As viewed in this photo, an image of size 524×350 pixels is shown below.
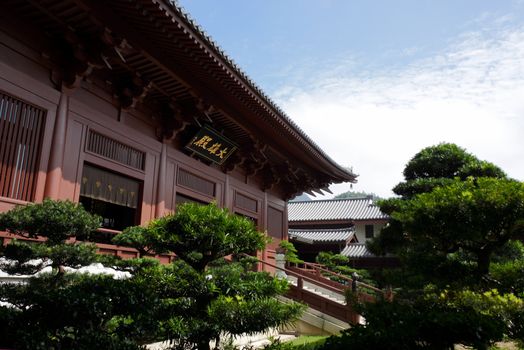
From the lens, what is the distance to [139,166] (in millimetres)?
8508

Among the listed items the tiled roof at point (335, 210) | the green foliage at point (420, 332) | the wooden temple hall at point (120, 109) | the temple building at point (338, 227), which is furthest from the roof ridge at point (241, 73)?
the tiled roof at point (335, 210)

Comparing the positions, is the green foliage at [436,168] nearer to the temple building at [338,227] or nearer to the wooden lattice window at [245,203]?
the wooden lattice window at [245,203]

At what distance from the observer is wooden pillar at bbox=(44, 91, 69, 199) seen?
6355 millimetres

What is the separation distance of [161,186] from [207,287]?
4976mm

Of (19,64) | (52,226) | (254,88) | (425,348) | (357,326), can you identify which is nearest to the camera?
(425,348)

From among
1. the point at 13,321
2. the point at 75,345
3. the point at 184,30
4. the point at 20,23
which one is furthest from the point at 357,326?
the point at 20,23

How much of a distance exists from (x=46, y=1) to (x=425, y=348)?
6.37 metres

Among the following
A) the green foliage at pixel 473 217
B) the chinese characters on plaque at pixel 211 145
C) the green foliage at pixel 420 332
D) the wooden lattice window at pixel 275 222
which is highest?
the chinese characters on plaque at pixel 211 145

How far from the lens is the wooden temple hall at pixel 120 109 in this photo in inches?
235

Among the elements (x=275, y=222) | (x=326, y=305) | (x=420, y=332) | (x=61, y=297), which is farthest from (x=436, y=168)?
(x=61, y=297)

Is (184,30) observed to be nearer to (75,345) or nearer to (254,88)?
(254,88)

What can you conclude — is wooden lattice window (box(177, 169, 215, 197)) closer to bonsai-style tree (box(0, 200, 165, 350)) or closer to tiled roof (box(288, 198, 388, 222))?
bonsai-style tree (box(0, 200, 165, 350))

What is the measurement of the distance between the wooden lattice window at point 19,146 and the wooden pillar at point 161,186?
9.58 feet

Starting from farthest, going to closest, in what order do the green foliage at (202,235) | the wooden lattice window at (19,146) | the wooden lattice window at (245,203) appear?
1. the wooden lattice window at (245,203)
2. the wooden lattice window at (19,146)
3. the green foliage at (202,235)
